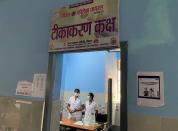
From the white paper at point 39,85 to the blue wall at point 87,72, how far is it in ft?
5.91

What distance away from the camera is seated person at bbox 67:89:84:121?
9.83 feet

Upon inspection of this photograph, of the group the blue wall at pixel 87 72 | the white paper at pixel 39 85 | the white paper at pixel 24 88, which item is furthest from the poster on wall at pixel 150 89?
the blue wall at pixel 87 72

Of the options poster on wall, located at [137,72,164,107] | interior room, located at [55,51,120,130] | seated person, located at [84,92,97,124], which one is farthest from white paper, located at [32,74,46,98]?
interior room, located at [55,51,120,130]

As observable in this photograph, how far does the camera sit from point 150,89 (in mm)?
918

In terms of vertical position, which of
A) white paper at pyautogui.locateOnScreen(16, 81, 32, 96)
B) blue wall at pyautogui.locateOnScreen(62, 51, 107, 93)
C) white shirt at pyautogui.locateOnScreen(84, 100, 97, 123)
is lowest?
white shirt at pyautogui.locateOnScreen(84, 100, 97, 123)

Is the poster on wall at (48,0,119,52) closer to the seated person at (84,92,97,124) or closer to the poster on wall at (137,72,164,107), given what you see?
the poster on wall at (137,72,164,107)

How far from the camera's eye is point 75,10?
1188 millimetres

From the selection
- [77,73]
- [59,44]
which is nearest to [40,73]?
[59,44]

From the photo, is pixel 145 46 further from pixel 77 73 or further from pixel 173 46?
pixel 77 73

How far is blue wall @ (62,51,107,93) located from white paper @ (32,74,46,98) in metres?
1.80

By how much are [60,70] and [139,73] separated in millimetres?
576

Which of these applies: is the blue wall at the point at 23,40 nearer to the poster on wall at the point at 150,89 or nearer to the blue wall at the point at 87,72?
the poster on wall at the point at 150,89

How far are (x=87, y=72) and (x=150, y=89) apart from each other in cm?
259

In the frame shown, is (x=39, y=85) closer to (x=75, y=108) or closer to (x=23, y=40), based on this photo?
(x=23, y=40)
